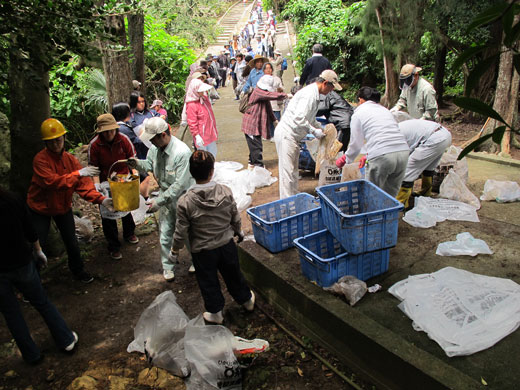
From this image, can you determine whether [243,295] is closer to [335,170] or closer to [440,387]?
[440,387]

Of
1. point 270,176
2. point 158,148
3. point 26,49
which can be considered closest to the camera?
point 26,49

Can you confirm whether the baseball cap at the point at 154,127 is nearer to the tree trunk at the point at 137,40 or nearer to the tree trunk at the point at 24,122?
the tree trunk at the point at 24,122

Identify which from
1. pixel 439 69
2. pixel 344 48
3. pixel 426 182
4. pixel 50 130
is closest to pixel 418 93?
pixel 426 182

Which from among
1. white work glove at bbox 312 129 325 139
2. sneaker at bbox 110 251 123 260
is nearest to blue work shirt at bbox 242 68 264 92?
white work glove at bbox 312 129 325 139

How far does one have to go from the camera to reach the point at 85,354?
3.42 metres

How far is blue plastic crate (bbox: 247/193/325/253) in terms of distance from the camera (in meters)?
4.04

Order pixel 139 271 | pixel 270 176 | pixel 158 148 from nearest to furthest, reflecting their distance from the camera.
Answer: pixel 158 148 → pixel 139 271 → pixel 270 176

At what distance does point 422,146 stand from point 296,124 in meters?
1.62

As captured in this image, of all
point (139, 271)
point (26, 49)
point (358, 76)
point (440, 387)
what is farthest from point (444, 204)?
point (358, 76)

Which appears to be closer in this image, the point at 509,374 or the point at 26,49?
the point at 509,374

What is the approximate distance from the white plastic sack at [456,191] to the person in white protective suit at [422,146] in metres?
0.34

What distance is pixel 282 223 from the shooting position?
4.02 m

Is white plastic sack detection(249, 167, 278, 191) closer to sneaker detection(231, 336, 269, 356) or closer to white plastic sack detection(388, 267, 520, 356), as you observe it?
white plastic sack detection(388, 267, 520, 356)

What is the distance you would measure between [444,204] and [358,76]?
1114cm
